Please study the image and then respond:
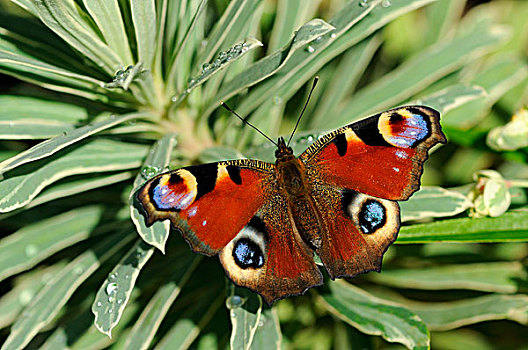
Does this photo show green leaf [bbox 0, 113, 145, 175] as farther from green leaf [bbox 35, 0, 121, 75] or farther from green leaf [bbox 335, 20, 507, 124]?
green leaf [bbox 335, 20, 507, 124]

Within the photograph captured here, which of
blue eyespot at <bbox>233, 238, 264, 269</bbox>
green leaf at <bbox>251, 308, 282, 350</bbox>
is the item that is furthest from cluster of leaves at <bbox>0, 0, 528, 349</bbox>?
blue eyespot at <bbox>233, 238, 264, 269</bbox>

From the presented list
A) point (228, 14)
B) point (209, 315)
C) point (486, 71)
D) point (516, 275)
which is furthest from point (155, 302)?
point (486, 71)

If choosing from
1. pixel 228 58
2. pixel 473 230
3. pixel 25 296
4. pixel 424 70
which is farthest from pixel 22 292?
pixel 424 70

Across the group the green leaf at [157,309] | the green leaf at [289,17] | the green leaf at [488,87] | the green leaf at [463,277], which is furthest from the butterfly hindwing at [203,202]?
the green leaf at [488,87]

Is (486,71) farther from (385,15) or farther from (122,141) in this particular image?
(122,141)

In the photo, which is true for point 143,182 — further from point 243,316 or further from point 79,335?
point 79,335
